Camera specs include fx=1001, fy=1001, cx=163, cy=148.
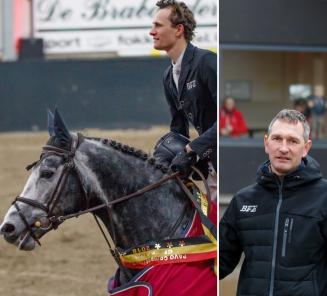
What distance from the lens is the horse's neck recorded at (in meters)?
3.43

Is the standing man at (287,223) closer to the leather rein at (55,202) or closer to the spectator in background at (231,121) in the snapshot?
the leather rein at (55,202)

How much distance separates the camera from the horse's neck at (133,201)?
11.3 ft

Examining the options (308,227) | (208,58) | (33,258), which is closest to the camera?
(308,227)

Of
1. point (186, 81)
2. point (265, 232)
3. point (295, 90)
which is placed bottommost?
point (295, 90)

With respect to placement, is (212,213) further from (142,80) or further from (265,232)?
(142,80)

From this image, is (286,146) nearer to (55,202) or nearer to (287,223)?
(287,223)

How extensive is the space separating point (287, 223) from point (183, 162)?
76cm

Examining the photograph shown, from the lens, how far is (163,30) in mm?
3303

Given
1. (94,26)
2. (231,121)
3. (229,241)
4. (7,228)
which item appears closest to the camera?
(229,241)

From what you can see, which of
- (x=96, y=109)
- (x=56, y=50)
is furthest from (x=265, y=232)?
(x=56, y=50)

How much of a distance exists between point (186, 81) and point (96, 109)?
326 cm

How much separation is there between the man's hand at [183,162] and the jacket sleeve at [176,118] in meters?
0.16

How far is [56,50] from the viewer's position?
925 centimetres

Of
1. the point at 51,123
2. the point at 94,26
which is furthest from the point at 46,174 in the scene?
the point at 94,26
